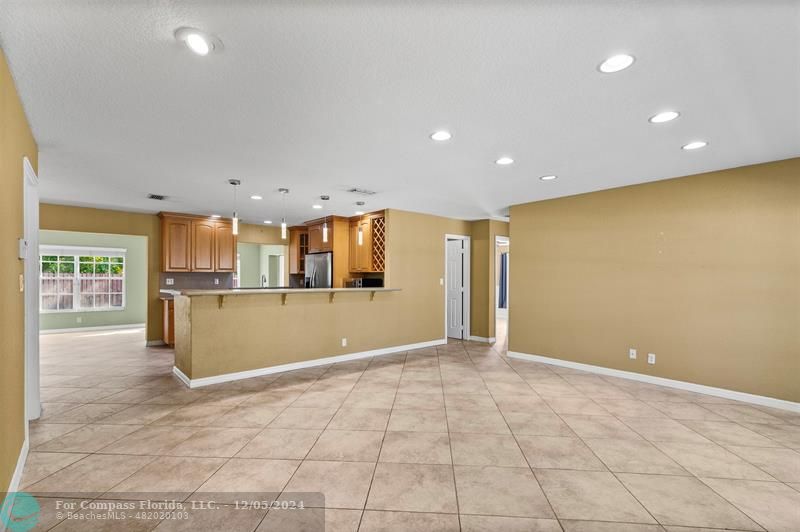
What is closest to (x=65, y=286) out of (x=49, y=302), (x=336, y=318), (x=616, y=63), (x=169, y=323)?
(x=49, y=302)

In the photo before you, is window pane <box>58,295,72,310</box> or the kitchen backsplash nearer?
the kitchen backsplash

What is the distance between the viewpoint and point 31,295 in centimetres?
286

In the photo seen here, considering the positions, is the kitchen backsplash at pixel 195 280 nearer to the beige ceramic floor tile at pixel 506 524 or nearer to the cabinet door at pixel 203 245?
the cabinet door at pixel 203 245

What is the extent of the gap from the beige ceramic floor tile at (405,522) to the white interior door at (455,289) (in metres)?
5.36

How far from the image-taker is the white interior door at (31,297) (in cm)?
269

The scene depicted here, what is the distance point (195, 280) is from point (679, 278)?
25.5 feet

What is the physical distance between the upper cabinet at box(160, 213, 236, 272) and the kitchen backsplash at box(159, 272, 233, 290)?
13.0 inches

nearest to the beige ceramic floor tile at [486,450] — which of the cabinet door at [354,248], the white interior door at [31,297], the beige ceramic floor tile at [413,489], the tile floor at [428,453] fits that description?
the tile floor at [428,453]

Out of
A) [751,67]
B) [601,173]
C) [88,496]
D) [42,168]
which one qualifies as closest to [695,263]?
[601,173]

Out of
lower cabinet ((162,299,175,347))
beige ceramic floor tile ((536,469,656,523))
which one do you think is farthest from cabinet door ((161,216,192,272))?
beige ceramic floor tile ((536,469,656,523))

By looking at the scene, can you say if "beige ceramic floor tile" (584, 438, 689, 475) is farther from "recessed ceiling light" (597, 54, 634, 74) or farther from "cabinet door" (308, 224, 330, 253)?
"cabinet door" (308, 224, 330, 253)

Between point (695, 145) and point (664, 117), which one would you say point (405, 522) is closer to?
point (664, 117)

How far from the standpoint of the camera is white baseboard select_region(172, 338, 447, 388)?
416 centimetres

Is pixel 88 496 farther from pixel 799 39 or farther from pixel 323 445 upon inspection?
pixel 799 39
